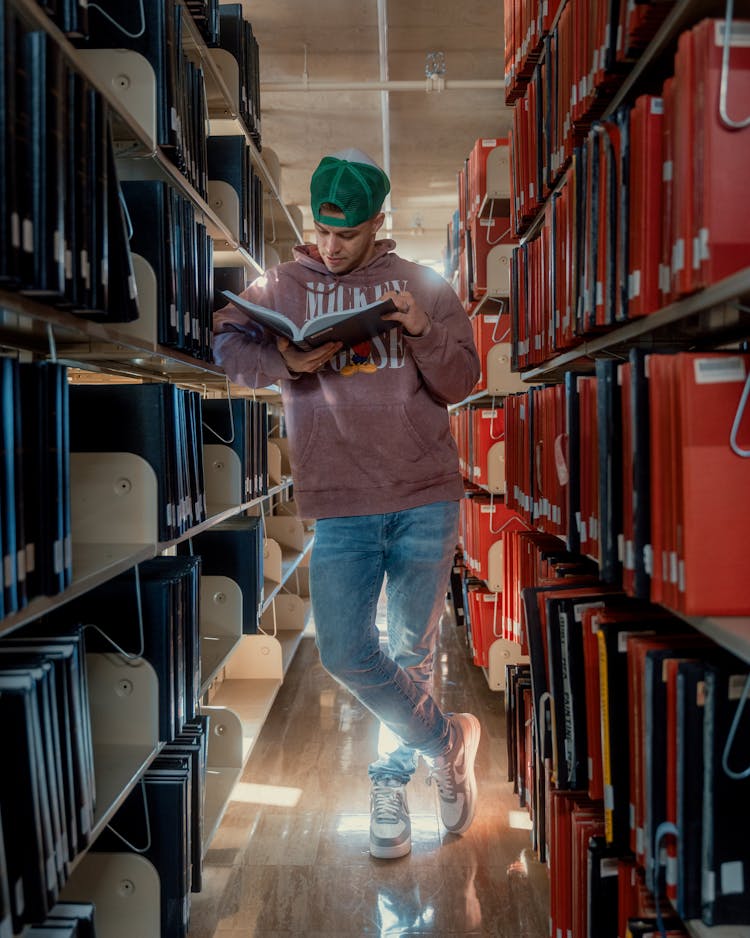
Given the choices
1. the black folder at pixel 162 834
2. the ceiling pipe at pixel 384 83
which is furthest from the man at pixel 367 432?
the ceiling pipe at pixel 384 83

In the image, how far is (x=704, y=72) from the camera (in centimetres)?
88

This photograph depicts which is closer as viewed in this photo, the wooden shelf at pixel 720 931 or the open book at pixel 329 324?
the wooden shelf at pixel 720 931

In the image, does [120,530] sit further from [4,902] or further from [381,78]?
[381,78]

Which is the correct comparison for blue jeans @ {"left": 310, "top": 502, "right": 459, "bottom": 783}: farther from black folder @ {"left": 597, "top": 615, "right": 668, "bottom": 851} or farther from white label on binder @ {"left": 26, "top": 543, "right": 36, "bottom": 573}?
white label on binder @ {"left": 26, "top": 543, "right": 36, "bottom": 573}

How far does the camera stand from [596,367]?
123 centimetres

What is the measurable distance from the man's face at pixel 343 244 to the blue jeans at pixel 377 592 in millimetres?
609

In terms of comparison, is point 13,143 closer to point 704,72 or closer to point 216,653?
point 704,72

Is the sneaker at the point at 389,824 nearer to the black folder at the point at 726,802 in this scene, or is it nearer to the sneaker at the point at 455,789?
the sneaker at the point at 455,789

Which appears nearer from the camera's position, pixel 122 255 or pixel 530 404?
pixel 122 255

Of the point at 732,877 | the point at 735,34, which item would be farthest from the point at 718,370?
the point at 732,877

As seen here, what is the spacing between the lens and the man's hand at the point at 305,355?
1.68 meters

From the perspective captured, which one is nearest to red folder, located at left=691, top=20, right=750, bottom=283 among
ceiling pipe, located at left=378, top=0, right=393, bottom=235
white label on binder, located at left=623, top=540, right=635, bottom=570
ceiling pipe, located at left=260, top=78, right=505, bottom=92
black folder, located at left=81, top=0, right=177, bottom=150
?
white label on binder, located at left=623, top=540, right=635, bottom=570

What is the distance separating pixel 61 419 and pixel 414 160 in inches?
219

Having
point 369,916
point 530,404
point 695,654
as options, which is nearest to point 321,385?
point 530,404
